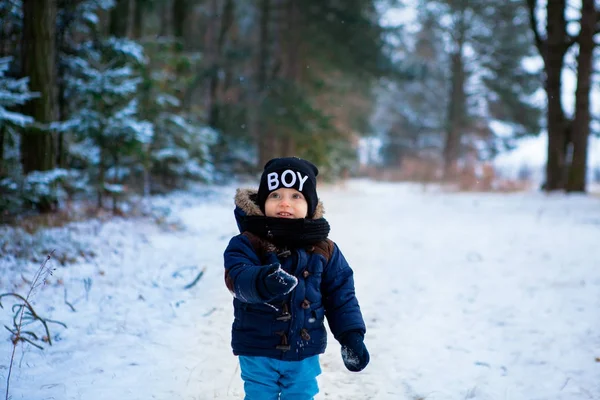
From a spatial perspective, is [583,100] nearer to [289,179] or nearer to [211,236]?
[211,236]

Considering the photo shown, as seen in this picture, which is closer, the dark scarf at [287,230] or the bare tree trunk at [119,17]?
the dark scarf at [287,230]

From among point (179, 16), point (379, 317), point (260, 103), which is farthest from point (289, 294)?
point (179, 16)

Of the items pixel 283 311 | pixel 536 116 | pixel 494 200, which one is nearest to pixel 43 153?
pixel 283 311

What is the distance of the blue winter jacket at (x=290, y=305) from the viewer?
7.41 feet

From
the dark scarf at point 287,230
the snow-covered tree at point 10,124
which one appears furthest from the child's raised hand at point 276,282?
the snow-covered tree at point 10,124

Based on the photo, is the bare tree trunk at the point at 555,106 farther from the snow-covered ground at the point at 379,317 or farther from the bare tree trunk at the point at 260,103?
the bare tree trunk at the point at 260,103

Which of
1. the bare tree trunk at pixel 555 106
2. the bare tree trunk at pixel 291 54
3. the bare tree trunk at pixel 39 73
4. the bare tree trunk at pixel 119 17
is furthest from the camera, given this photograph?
the bare tree trunk at pixel 291 54

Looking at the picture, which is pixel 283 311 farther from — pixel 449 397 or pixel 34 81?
pixel 34 81

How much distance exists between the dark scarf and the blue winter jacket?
0.04 m

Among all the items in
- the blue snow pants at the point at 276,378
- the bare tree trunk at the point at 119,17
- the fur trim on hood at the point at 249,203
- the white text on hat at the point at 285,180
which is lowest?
the blue snow pants at the point at 276,378

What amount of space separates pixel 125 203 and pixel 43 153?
2.56 meters

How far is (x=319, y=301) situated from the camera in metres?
2.37

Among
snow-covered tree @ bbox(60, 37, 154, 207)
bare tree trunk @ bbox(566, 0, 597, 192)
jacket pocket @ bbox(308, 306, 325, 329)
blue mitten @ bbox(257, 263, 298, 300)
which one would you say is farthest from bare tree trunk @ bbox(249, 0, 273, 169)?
blue mitten @ bbox(257, 263, 298, 300)

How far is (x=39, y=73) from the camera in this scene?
24.9 feet
